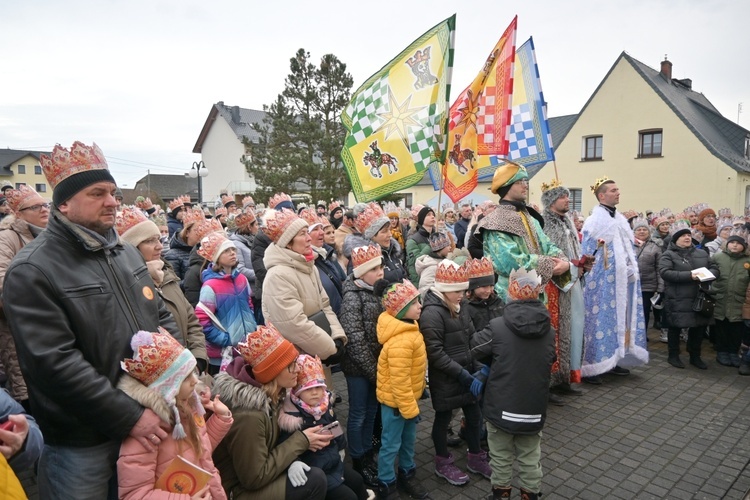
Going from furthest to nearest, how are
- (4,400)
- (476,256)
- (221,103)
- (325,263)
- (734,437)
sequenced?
(221,103), (476,256), (325,263), (734,437), (4,400)

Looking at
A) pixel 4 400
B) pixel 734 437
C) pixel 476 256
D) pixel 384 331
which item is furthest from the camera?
pixel 476 256

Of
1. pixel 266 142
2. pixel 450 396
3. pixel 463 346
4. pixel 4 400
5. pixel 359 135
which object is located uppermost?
pixel 266 142

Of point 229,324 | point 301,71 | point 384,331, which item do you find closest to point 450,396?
point 384,331

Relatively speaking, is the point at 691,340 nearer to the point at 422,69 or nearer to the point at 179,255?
the point at 422,69

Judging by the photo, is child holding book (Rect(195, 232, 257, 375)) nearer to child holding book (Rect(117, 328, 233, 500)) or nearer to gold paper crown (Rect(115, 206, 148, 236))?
gold paper crown (Rect(115, 206, 148, 236))

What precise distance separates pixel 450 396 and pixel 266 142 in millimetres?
27985

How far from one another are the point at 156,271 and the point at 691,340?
7.25 metres

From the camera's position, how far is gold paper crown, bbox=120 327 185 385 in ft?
6.83

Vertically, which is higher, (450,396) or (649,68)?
(649,68)

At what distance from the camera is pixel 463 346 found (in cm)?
399

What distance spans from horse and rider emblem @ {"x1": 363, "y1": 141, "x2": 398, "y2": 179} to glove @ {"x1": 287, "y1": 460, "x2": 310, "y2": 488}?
144 inches

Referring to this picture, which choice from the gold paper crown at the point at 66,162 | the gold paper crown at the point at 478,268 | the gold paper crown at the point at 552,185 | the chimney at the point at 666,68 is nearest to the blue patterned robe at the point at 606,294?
the gold paper crown at the point at 552,185

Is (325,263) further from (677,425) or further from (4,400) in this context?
(677,425)

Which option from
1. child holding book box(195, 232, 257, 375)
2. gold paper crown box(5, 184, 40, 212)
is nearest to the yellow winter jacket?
child holding book box(195, 232, 257, 375)
